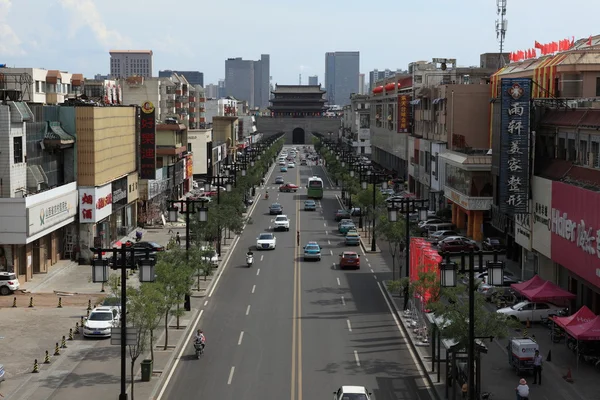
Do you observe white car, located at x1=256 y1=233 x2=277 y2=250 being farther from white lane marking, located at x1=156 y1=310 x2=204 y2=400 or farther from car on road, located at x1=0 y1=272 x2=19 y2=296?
white lane marking, located at x1=156 y1=310 x2=204 y2=400

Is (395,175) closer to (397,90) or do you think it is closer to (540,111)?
(397,90)

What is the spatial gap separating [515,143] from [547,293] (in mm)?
12001

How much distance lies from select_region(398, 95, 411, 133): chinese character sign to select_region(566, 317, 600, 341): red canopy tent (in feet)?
307

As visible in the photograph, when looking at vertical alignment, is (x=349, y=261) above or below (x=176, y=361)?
above

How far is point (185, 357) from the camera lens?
40906 millimetres

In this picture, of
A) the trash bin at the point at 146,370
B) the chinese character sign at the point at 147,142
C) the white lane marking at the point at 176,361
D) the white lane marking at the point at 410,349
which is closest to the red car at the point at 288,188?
the chinese character sign at the point at 147,142

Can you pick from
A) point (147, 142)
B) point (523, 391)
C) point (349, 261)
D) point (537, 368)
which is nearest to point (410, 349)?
point (537, 368)

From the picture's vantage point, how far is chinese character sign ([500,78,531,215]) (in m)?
57.0

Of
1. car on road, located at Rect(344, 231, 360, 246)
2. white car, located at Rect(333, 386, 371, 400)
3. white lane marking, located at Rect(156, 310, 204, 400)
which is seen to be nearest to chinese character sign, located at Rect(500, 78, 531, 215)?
white lane marking, located at Rect(156, 310, 204, 400)

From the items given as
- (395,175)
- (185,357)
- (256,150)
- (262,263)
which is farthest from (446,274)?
(256,150)

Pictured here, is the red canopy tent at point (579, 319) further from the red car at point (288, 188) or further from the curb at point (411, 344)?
the red car at point (288, 188)

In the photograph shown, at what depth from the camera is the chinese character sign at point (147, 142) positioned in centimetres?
8994

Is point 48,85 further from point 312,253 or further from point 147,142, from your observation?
point 312,253

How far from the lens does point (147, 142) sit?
90875 millimetres
